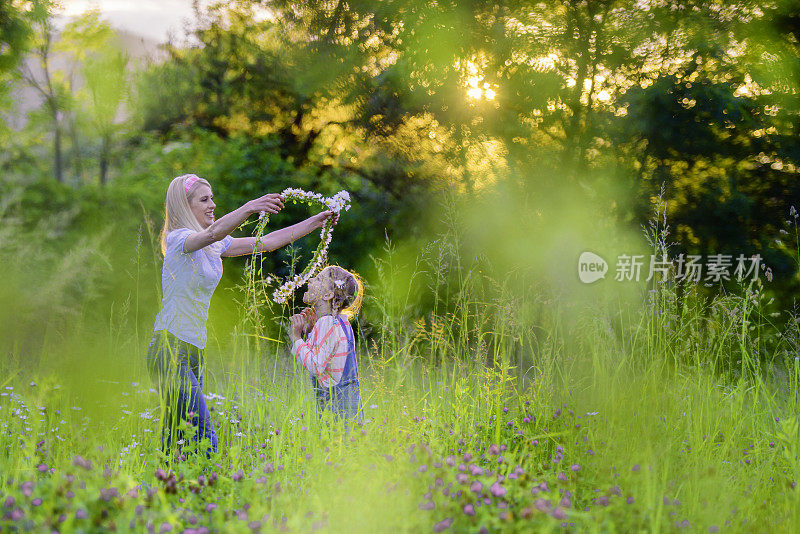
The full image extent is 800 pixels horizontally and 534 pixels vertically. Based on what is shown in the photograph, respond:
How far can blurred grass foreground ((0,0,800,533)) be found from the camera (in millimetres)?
2908

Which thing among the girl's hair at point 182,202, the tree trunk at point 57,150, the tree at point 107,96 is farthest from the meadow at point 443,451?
the tree at point 107,96

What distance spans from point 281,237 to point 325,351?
685 millimetres

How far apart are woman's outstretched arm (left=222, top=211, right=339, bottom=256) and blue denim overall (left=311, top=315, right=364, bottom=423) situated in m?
0.49

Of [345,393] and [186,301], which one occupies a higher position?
[186,301]

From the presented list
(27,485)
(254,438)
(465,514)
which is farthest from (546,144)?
(27,485)

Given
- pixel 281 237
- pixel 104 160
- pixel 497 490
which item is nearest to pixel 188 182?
pixel 281 237

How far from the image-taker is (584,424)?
11.1 feet

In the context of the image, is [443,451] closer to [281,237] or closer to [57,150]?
[281,237]

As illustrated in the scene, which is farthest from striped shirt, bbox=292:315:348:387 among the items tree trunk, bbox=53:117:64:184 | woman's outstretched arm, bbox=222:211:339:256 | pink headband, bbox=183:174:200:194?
tree trunk, bbox=53:117:64:184

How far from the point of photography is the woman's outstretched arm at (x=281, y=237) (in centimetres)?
360

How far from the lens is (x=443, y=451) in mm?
3051

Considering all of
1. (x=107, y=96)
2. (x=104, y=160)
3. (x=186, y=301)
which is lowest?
(x=186, y=301)

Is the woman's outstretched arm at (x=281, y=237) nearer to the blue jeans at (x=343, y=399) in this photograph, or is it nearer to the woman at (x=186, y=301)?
the woman at (x=186, y=301)

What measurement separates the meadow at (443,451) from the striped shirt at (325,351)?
142mm
